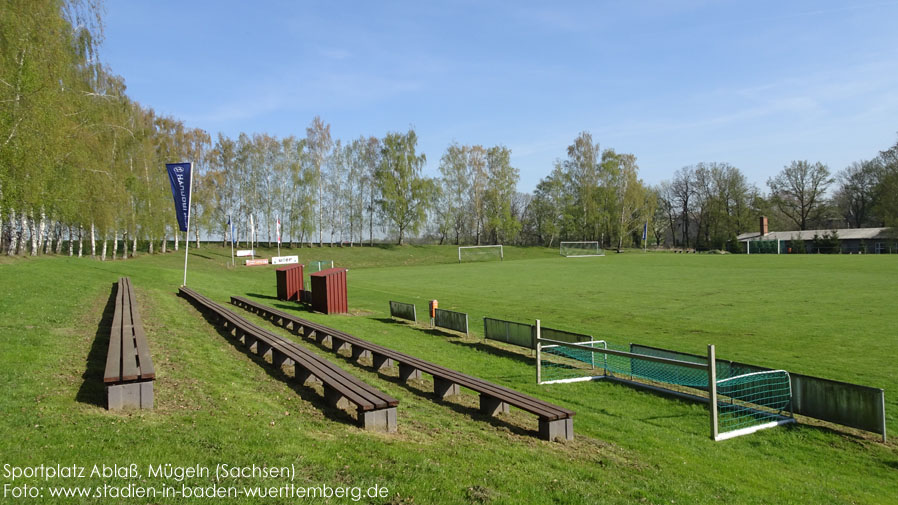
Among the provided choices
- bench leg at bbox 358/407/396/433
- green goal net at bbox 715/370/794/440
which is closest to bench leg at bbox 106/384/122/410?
bench leg at bbox 358/407/396/433

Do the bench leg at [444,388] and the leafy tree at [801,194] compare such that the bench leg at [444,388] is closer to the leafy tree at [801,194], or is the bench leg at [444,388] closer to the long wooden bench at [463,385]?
the long wooden bench at [463,385]

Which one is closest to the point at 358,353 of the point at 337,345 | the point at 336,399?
the point at 337,345

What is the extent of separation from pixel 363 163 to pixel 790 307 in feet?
197

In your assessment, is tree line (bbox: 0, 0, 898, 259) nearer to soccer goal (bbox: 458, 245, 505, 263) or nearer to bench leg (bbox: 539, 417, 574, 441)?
soccer goal (bbox: 458, 245, 505, 263)

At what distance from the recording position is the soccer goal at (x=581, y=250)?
2899 inches

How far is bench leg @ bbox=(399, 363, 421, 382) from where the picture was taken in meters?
8.80

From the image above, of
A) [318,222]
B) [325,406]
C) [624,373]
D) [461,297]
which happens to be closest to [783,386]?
[624,373]

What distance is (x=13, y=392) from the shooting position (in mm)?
5488

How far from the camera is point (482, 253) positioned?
236 feet

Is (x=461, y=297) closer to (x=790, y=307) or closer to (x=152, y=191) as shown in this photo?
(x=790, y=307)

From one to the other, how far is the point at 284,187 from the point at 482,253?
1028 inches

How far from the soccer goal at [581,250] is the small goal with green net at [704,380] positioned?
61.0m

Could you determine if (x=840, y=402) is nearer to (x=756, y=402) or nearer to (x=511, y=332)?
(x=756, y=402)

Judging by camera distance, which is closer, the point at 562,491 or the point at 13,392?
the point at 562,491
